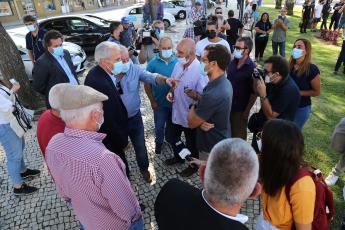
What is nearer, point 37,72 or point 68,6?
point 37,72

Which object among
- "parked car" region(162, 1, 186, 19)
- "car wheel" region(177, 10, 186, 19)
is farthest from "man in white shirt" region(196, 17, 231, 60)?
"car wheel" region(177, 10, 186, 19)

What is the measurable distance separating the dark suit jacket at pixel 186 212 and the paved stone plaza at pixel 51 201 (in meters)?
1.95

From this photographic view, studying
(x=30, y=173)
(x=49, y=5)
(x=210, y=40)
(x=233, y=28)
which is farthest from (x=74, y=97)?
(x=49, y=5)

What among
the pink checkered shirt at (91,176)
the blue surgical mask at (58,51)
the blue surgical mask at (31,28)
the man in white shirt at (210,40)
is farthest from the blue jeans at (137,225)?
the blue surgical mask at (31,28)

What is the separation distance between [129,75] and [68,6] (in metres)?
35.5

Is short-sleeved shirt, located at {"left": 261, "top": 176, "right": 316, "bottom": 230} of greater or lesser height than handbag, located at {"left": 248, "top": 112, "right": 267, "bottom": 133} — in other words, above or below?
above

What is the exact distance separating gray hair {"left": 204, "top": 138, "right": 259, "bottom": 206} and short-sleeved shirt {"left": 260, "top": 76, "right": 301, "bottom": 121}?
75.1 inches

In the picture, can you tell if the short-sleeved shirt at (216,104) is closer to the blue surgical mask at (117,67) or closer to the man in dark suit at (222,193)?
the blue surgical mask at (117,67)

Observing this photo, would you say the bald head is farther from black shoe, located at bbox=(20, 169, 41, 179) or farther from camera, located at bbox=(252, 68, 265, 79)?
black shoe, located at bbox=(20, 169, 41, 179)

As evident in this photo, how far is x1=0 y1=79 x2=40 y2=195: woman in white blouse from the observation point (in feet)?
10.9

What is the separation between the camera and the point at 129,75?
356cm

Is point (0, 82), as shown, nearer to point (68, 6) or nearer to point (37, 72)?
point (37, 72)

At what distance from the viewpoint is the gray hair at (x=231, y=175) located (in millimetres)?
1354

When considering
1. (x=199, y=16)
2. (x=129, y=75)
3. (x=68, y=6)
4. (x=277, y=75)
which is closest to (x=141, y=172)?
(x=129, y=75)
